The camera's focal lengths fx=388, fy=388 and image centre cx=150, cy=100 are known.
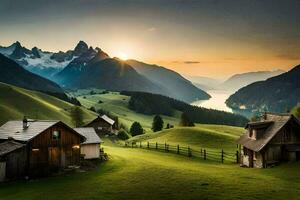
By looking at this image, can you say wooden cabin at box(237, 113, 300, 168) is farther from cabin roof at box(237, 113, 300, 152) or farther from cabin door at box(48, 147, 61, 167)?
cabin door at box(48, 147, 61, 167)

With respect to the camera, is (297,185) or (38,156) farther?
(38,156)

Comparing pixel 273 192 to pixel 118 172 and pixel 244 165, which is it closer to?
pixel 118 172

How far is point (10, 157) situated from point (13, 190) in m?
7.23

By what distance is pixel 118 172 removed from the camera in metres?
52.8

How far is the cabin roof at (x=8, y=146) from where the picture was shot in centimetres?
5289

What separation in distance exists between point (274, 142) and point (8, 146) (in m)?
39.1

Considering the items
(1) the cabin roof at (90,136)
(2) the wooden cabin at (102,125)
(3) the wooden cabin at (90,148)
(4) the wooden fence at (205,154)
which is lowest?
(4) the wooden fence at (205,154)

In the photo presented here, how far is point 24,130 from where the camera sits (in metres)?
58.6

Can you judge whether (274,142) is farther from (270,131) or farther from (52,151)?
(52,151)

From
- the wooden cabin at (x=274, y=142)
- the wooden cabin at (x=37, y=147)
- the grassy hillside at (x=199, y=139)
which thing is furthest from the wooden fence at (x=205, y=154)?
the wooden cabin at (x=37, y=147)

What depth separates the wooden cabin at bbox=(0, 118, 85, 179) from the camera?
176 feet

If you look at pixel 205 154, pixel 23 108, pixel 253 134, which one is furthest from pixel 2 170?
pixel 23 108

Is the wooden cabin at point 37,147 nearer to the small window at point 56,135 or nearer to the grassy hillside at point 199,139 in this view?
the small window at point 56,135

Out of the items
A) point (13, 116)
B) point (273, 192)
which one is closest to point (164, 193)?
point (273, 192)
